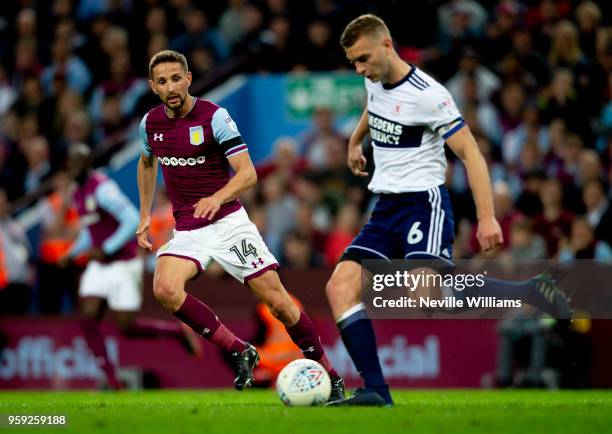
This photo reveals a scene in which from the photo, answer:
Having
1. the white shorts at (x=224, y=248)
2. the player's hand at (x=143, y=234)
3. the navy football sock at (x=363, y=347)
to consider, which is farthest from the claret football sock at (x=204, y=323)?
the navy football sock at (x=363, y=347)

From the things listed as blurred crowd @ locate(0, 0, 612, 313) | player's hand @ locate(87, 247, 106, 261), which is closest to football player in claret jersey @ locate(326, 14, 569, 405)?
blurred crowd @ locate(0, 0, 612, 313)

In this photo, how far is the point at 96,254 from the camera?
13484 millimetres

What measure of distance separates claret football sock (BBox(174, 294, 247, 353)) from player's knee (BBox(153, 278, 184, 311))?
0.38 feet

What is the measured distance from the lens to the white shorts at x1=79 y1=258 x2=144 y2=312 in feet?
44.7

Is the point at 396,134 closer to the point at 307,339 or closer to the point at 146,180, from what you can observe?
the point at 307,339

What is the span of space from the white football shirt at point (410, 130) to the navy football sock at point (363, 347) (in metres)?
0.92

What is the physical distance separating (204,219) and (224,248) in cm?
25

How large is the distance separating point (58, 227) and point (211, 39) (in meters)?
3.98

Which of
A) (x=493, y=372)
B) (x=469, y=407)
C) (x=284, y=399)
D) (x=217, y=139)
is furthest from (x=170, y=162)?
(x=493, y=372)

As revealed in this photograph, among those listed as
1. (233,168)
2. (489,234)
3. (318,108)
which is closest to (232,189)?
(233,168)

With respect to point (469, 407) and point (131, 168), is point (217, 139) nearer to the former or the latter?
point (469, 407)

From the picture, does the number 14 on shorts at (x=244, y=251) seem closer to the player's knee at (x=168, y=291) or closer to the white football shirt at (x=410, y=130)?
the player's knee at (x=168, y=291)

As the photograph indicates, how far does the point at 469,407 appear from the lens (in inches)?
351

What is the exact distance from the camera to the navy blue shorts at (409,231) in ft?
28.1
